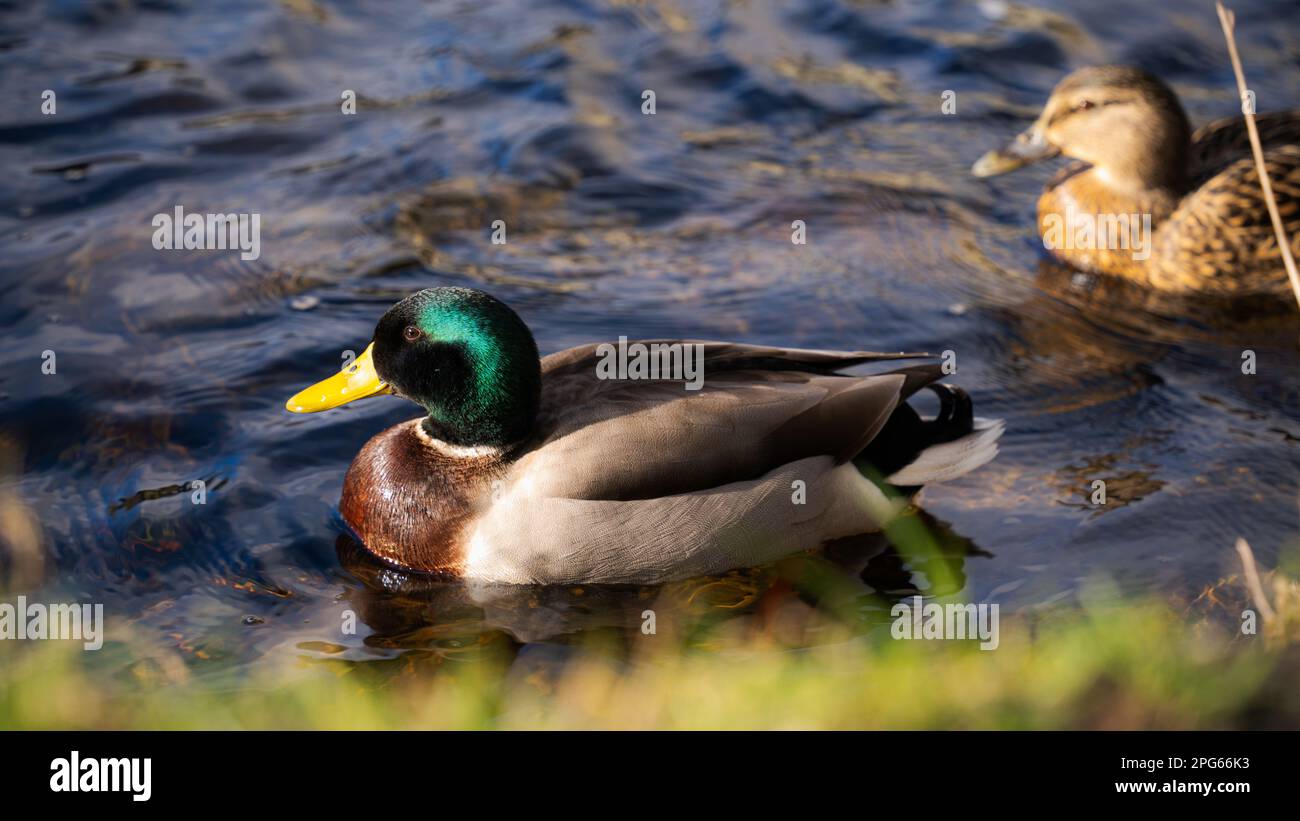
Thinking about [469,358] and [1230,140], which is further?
[1230,140]

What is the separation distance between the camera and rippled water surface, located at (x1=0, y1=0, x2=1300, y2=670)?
5535 millimetres

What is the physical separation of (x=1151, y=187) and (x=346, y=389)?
4.73 metres

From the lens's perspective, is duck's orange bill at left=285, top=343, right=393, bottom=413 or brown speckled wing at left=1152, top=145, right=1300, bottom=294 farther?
brown speckled wing at left=1152, top=145, right=1300, bottom=294

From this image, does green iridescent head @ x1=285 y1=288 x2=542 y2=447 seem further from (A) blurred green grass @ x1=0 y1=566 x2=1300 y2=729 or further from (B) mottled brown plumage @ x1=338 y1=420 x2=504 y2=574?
(A) blurred green grass @ x1=0 y1=566 x2=1300 y2=729

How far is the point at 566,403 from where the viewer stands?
17.5 feet

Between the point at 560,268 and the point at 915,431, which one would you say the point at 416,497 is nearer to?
the point at 915,431

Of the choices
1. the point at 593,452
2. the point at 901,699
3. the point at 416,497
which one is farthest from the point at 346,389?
the point at 901,699

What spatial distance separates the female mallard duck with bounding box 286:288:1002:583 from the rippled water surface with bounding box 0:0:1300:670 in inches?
7.8

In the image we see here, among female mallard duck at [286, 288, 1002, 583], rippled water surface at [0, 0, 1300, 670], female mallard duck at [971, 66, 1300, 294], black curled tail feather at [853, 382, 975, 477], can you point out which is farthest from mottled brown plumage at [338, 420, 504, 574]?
female mallard duck at [971, 66, 1300, 294]

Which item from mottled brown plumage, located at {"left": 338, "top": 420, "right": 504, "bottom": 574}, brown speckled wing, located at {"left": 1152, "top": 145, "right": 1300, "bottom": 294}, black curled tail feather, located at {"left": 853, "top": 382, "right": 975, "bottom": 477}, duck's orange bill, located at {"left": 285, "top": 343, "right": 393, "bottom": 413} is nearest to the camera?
mottled brown plumage, located at {"left": 338, "top": 420, "right": 504, "bottom": 574}

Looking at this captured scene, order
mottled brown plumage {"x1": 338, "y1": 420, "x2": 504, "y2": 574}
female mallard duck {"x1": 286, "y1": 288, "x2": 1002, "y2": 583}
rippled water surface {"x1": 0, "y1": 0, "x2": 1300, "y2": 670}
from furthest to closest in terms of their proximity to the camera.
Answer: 1. rippled water surface {"x1": 0, "y1": 0, "x2": 1300, "y2": 670}
2. mottled brown plumage {"x1": 338, "y1": 420, "x2": 504, "y2": 574}
3. female mallard duck {"x1": 286, "y1": 288, "x2": 1002, "y2": 583}

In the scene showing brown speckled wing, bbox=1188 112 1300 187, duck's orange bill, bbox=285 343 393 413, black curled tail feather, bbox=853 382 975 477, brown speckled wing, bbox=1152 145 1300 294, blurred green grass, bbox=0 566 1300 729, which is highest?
brown speckled wing, bbox=1188 112 1300 187

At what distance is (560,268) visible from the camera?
7840mm

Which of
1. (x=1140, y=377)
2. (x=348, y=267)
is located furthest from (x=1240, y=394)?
(x=348, y=267)
